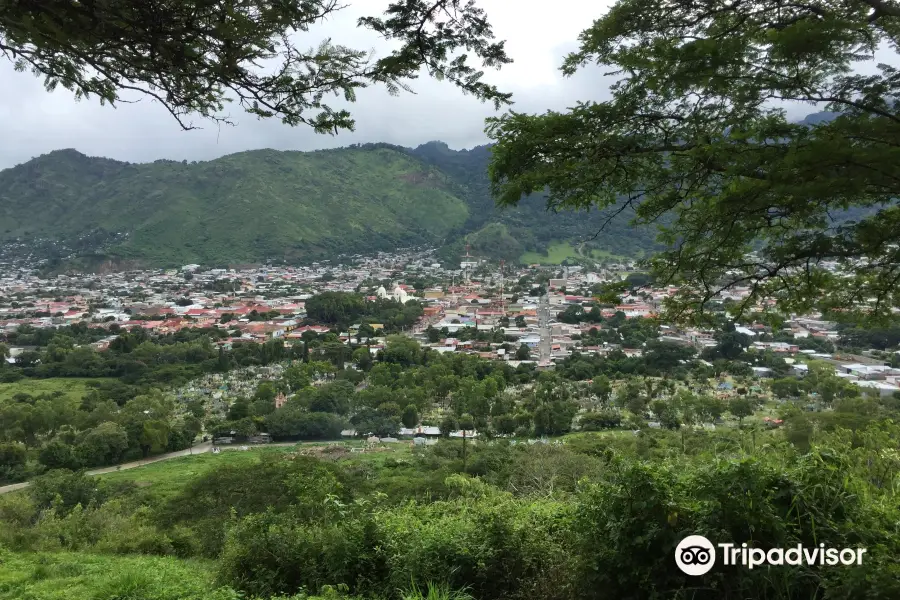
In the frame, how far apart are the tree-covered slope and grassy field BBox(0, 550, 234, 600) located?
247 feet

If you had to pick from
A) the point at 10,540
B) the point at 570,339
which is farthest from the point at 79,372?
the point at 570,339

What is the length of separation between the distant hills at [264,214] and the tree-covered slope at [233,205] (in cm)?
23

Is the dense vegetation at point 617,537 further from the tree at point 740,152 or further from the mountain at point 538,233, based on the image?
the mountain at point 538,233

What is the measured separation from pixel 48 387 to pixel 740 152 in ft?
110

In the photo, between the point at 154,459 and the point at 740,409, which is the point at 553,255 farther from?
the point at 154,459

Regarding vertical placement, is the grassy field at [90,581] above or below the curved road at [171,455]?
above

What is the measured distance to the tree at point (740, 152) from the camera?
8.08ft

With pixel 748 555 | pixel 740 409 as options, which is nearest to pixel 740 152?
pixel 748 555

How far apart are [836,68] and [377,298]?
46.8 metres

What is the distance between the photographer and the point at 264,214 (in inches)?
3418

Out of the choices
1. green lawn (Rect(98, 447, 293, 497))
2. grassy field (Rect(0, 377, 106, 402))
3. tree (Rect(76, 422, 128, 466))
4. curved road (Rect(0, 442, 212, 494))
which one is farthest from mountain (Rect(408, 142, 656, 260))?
tree (Rect(76, 422, 128, 466))

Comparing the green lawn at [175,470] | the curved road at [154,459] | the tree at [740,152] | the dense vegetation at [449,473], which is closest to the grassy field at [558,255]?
the dense vegetation at [449,473]

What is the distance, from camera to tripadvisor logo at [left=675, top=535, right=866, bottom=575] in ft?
8.03

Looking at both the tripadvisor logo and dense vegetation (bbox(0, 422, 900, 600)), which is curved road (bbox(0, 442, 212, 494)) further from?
the tripadvisor logo
